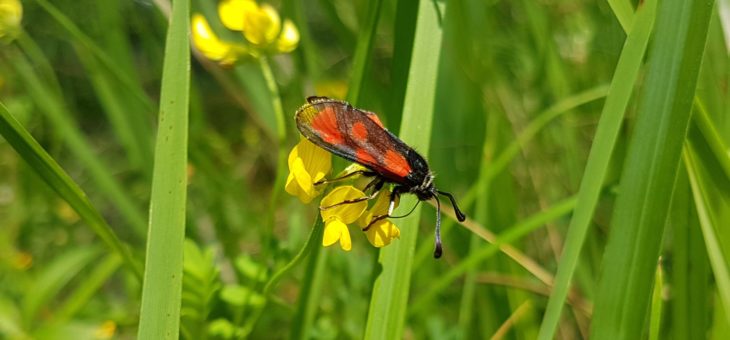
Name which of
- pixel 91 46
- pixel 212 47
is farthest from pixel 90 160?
pixel 212 47

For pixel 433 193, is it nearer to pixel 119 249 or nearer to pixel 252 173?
pixel 119 249

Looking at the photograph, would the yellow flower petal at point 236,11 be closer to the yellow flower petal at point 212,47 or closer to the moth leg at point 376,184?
the yellow flower petal at point 212,47

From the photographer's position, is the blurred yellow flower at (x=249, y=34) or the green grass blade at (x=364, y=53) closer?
the green grass blade at (x=364, y=53)

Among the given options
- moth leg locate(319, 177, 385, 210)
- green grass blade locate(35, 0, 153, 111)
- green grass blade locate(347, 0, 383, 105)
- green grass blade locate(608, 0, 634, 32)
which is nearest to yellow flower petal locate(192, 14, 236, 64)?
green grass blade locate(35, 0, 153, 111)

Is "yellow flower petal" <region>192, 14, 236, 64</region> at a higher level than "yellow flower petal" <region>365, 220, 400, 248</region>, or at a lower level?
higher

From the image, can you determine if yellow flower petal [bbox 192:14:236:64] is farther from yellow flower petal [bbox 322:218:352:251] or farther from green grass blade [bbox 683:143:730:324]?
green grass blade [bbox 683:143:730:324]

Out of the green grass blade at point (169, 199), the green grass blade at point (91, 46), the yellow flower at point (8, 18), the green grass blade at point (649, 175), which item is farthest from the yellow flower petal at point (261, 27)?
the green grass blade at point (649, 175)

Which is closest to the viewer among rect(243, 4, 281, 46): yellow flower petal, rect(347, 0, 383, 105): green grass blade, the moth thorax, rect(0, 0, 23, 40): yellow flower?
the moth thorax

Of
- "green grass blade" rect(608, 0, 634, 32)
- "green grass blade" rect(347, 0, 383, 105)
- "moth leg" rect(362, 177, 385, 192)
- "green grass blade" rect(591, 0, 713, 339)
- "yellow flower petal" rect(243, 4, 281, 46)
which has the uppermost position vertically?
"yellow flower petal" rect(243, 4, 281, 46)
